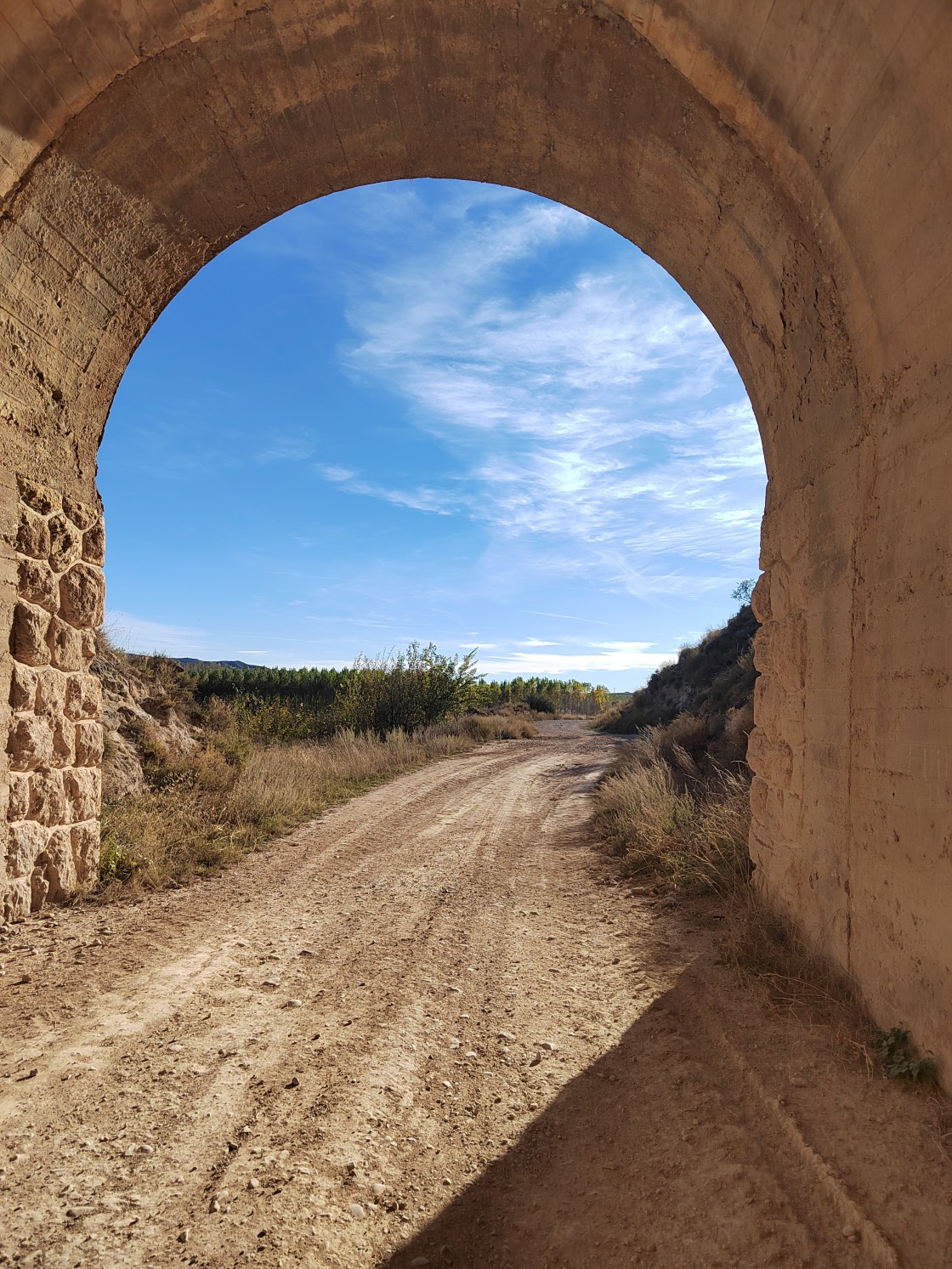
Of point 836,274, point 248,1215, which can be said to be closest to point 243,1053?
point 248,1215

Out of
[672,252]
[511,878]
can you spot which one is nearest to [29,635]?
[511,878]

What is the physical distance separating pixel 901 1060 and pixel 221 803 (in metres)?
7.20

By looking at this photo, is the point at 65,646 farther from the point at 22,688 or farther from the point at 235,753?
the point at 235,753

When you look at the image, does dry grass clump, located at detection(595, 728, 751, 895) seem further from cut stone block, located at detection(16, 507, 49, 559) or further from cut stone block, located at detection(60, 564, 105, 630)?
cut stone block, located at detection(16, 507, 49, 559)

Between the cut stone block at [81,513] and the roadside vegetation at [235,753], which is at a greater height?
the cut stone block at [81,513]

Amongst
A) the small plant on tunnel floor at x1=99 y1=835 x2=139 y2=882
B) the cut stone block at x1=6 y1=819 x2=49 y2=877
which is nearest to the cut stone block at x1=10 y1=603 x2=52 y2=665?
the cut stone block at x1=6 y1=819 x2=49 y2=877

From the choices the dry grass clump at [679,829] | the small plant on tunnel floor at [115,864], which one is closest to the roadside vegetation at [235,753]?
the small plant on tunnel floor at [115,864]

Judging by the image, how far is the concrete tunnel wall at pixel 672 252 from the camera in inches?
123

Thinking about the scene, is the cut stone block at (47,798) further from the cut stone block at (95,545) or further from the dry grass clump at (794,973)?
the dry grass clump at (794,973)

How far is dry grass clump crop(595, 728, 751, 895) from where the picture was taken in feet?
19.6

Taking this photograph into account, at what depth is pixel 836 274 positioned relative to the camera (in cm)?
372

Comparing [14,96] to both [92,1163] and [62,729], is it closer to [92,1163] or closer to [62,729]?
[62,729]

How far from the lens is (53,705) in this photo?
5.47m

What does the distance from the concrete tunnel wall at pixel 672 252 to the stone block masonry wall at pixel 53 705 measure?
2cm
